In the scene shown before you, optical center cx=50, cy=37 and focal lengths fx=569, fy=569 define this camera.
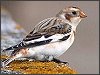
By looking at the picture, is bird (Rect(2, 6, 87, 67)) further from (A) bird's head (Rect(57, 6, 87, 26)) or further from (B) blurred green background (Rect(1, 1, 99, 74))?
(B) blurred green background (Rect(1, 1, 99, 74))

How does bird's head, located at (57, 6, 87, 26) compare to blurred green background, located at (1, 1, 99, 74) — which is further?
blurred green background, located at (1, 1, 99, 74)

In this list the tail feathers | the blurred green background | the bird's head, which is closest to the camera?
the tail feathers

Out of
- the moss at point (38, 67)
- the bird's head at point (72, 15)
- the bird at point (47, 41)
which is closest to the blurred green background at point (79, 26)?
the bird's head at point (72, 15)

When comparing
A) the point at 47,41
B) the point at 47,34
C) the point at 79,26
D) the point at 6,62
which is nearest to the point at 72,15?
the point at 47,34

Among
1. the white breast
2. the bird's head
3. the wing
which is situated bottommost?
the white breast

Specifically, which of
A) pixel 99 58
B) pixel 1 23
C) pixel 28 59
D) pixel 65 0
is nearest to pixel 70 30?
pixel 28 59

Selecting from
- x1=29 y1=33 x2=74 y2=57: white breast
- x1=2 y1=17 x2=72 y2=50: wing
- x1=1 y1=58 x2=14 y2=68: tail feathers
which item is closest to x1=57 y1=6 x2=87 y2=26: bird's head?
x1=2 y1=17 x2=72 y2=50: wing
